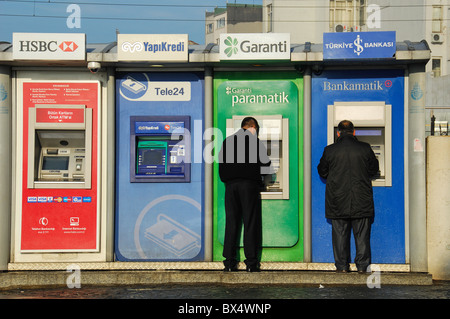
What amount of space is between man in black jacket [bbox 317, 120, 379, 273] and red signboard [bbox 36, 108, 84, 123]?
2831mm

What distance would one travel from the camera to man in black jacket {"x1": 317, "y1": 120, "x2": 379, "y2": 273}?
8.04 m

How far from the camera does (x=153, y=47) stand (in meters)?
8.15

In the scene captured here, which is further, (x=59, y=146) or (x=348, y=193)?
(x=59, y=146)

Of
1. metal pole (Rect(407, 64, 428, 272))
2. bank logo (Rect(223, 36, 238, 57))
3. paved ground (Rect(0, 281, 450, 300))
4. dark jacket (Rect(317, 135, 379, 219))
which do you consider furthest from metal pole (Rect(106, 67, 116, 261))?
metal pole (Rect(407, 64, 428, 272))

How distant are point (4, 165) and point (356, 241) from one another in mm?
4060

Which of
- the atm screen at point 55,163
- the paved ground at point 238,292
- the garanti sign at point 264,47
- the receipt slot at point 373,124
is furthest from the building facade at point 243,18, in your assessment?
the paved ground at point 238,292

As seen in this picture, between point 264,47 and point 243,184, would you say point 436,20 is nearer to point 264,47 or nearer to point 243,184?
point 264,47

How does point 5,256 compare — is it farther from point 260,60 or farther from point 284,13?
point 284,13

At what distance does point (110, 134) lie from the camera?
28.0 ft

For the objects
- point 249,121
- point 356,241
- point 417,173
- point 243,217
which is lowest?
point 356,241

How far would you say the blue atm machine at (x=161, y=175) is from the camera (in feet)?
28.2

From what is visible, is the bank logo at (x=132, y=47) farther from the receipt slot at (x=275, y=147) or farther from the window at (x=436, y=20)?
the window at (x=436, y=20)

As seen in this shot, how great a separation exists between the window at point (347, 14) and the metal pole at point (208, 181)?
35.4m

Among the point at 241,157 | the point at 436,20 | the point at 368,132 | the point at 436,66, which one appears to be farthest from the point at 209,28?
the point at 241,157
